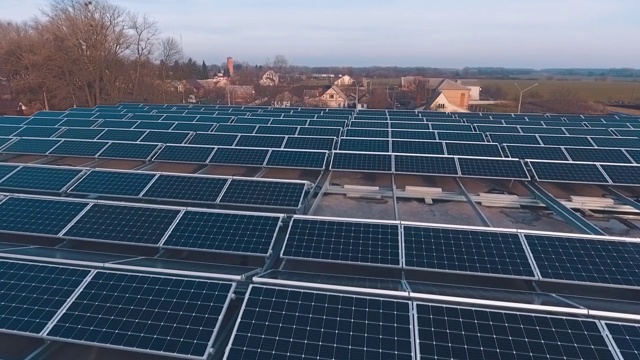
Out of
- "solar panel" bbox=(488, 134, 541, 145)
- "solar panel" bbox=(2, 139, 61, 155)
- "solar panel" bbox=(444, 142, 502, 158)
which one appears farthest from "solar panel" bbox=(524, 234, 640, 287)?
"solar panel" bbox=(2, 139, 61, 155)

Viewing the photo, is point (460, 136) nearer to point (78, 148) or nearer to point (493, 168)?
point (493, 168)

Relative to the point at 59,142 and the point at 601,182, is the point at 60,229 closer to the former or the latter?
the point at 59,142

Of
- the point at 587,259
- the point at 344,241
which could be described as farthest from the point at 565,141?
the point at 344,241

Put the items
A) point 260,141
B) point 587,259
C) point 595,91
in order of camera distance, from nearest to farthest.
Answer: point 587,259
point 260,141
point 595,91

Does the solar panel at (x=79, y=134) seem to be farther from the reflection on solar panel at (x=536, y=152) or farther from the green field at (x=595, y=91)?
the green field at (x=595, y=91)

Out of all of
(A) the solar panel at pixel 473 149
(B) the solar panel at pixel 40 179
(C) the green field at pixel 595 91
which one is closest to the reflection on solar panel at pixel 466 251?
(A) the solar panel at pixel 473 149

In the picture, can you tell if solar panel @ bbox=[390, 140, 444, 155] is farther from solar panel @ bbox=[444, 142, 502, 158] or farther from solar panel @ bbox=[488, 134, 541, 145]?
solar panel @ bbox=[488, 134, 541, 145]

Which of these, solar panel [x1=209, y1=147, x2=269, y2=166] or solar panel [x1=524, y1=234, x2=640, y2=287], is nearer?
solar panel [x1=524, y1=234, x2=640, y2=287]
